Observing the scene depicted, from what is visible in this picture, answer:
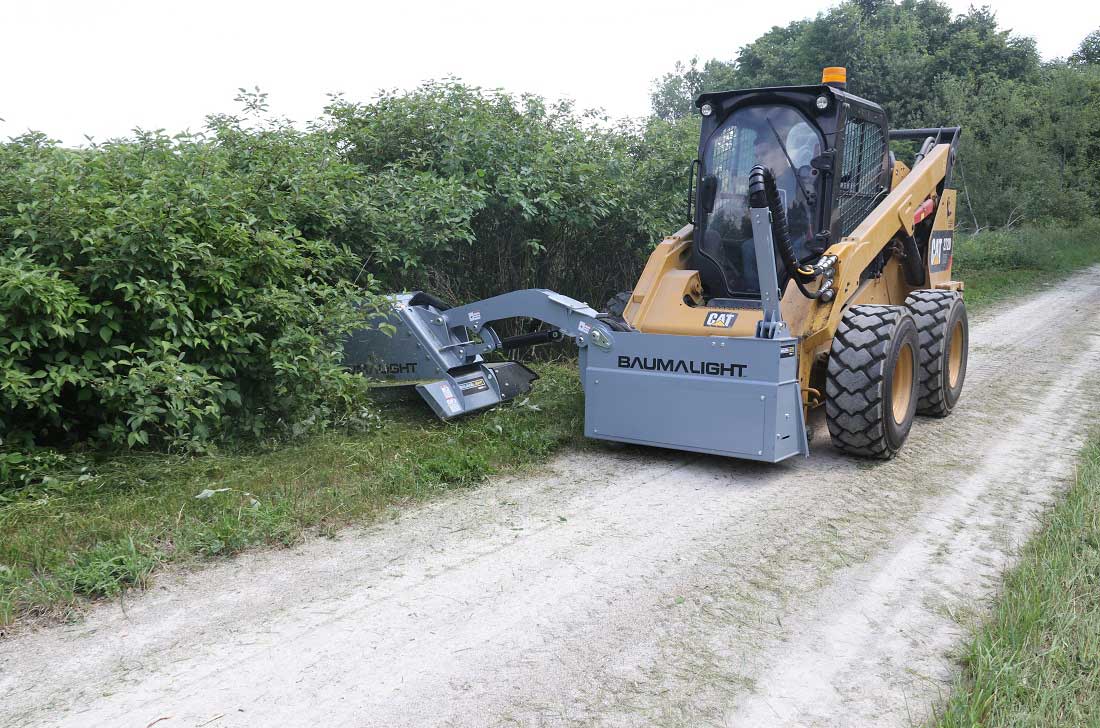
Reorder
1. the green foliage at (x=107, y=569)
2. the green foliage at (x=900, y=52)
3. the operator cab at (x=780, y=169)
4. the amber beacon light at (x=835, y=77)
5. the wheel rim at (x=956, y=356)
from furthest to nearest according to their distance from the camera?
the green foliage at (x=900, y=52) < the wheel rim at (x=956, y=356) < the amber beacon light at (x=835, y=77) < the operator cab at (x=780, y=169) < the green foliage at (x=107, y=569)

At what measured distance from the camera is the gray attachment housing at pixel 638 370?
225 inches

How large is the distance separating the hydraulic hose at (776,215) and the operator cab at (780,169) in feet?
1.41

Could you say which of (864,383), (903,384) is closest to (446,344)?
(864,383)

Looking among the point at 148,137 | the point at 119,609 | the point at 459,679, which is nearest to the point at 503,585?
the point at 459,679

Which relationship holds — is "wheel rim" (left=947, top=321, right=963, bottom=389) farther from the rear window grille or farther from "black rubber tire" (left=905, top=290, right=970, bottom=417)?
the rear window grille

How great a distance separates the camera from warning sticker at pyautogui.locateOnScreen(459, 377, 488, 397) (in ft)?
22.7

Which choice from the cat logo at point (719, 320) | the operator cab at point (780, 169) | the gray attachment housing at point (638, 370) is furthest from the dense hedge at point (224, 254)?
the cat logo at point (719, 320)

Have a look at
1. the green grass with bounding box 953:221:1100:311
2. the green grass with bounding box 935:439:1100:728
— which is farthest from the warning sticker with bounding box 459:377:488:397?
the green grass with bounding box 953:221:1100:311

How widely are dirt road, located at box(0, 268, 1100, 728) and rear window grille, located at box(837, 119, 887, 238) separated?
212 cm

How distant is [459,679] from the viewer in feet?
10.6

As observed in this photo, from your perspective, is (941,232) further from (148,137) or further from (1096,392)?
(148,137)

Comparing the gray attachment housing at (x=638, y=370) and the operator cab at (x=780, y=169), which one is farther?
the operator cab at (x=780, y=169)

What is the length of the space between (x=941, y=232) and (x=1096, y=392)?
6.77ft

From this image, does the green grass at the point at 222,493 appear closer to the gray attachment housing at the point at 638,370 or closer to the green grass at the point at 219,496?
the green grass at the point at 219,496
